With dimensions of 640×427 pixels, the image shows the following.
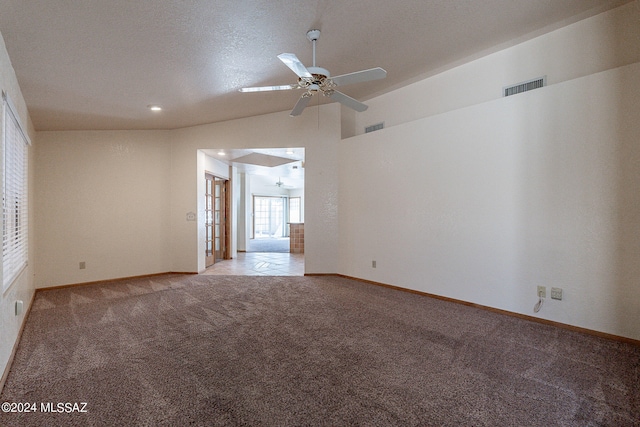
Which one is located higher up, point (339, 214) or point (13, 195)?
point (13, 195)

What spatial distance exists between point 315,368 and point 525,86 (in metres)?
3.88

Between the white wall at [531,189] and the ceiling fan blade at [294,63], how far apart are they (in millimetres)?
2295

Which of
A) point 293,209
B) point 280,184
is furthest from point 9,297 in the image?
point 293,209

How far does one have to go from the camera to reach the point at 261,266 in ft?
22.1

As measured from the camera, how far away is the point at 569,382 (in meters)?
2.11

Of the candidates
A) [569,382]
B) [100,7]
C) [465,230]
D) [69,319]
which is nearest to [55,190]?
[69,319]

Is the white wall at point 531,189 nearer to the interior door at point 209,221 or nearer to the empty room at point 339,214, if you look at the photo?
the empty room at point 339,214

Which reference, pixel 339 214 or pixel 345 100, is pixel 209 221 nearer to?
pixel 339 214

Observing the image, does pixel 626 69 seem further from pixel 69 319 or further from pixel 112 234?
pixel 112 234

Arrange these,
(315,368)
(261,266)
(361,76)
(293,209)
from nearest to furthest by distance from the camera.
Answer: (315,368) → (361,76) → (261,266) → (293,209)

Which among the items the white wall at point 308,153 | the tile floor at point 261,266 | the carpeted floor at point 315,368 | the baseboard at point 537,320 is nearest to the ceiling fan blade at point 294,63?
the carpeted floor at point 315,368

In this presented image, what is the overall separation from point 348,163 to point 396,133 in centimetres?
104

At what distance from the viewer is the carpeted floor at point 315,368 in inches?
69.9

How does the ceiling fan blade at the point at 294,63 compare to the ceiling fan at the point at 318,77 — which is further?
the ceiling fan at the point at 318,77
